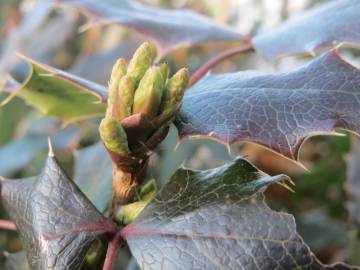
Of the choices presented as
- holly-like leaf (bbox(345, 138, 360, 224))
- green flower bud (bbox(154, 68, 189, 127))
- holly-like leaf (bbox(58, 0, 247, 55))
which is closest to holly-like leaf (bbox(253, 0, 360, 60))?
holly-like leaf (bbox(58, 0, 247, 55))

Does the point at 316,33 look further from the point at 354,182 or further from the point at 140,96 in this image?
the point at 354,182

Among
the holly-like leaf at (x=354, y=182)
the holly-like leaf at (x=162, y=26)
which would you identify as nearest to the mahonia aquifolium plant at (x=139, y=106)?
the holly-like leaf at (x=162, y=26)

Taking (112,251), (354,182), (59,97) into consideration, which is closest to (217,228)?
(112,251)

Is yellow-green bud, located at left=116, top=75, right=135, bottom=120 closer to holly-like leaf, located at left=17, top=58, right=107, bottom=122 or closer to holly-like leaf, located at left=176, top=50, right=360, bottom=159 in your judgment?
holly-like leaf, located at left=176, top=50, right=360, bottom=159

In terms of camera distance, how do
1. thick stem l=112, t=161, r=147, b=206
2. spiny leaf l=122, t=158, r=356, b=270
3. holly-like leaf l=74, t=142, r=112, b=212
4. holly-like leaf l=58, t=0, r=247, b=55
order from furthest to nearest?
holly-like leaf l=58, t=0, r=247, b=55 < holly-like leaf l=74, t=142, r=112, b=212 < thick stem l=112, t=161, r=147, b=206 < spiny leaf l=122, t=158, r=356, b=270

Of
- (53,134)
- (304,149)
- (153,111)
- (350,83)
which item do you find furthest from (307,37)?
(304,149)

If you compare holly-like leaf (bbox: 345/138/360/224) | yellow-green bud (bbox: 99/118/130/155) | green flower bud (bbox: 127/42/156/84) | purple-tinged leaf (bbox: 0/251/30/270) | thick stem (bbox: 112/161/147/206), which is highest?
green flower bud (bbox: 127/42/156/84)

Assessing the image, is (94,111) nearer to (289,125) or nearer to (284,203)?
Result: (289,125)
